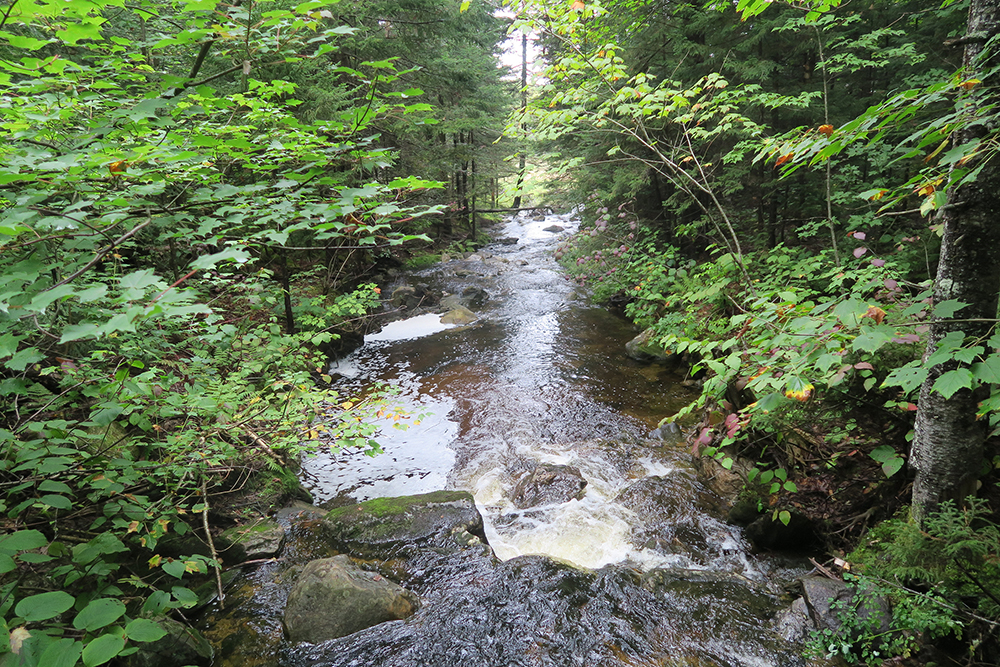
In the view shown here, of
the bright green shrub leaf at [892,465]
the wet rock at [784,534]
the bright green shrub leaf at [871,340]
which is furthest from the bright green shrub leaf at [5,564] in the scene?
the wet rock at [784,534]

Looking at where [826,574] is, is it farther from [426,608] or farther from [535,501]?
[426,608]

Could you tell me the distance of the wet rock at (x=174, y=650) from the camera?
294cm

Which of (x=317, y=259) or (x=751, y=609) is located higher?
(x=317, y=259)

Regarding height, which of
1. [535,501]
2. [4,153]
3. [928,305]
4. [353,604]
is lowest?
[535,501]

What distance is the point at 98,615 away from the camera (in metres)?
1.86

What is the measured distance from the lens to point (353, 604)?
3625 millimetres

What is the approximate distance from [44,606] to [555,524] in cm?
424

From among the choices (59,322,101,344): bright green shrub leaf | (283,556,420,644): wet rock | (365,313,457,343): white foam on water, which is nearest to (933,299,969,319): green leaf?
(59,322,101,344): bright green shrub leaf

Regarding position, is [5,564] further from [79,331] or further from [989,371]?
[989,371]

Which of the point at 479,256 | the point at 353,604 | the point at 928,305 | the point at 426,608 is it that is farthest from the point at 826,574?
the point at 479,256

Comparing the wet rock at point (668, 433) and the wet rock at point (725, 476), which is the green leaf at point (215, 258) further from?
the wet rock at point (668, 433)

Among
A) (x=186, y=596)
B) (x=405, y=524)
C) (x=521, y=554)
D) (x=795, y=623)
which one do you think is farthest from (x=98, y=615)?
(x=795, y=623)

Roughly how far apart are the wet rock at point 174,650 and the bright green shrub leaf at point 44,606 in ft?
5.33

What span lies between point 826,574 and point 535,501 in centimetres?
286
